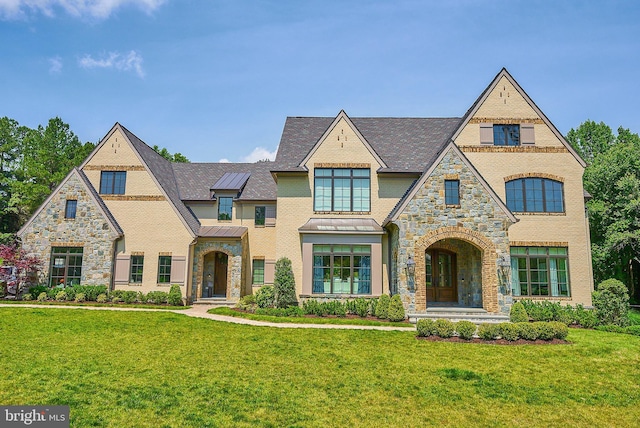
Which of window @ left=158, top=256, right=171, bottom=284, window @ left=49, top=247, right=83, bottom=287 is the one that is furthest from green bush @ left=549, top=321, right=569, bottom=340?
window @ left=49, top=247, right=83, bottom=287

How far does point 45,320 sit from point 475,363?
46.8 feet

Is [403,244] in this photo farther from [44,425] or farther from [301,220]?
[44,425]

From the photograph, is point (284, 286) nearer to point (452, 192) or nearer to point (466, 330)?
point (466, 330)

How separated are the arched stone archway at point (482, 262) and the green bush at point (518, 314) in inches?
22.5

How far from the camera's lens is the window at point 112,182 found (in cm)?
2159

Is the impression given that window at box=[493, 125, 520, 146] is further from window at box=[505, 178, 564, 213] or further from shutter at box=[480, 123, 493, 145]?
window at box=[505, 178, 564, 213]

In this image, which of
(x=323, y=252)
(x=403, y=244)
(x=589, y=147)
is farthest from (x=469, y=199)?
(x=589, y=147)

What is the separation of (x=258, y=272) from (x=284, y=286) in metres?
6.04

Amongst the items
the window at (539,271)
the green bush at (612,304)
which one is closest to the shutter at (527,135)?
the window at (539,271)

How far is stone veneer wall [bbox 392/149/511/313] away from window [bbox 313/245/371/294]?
7.70ft

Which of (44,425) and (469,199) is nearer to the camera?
(44,425)

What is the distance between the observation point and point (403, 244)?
51.9 feet

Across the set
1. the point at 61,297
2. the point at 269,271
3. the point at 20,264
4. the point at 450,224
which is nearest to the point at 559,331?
the point at 450,224

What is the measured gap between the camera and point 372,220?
19000 millimetres
